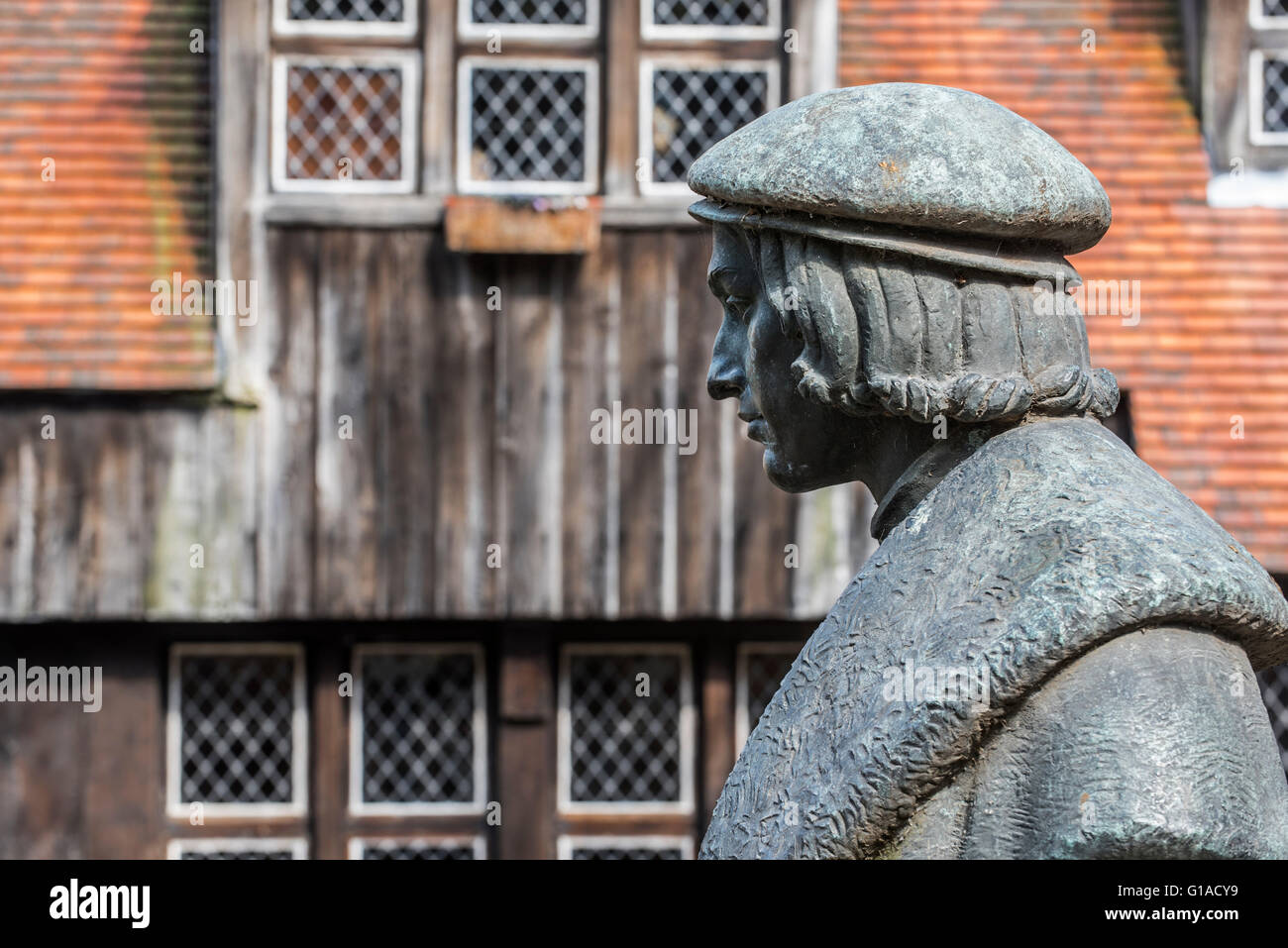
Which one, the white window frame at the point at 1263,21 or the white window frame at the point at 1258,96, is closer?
the white window frame at the point at 1258,96

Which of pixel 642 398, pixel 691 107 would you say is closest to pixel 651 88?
pixel 691 107

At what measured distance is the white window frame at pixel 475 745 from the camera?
789cm

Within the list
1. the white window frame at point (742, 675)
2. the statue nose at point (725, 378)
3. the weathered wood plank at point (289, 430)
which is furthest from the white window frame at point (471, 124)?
the statue nose at point (725, 378)

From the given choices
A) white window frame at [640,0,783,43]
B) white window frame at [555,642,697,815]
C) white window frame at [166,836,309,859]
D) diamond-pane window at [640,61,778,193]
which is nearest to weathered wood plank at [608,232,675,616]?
diamond-pane window at [640,61,778,193]

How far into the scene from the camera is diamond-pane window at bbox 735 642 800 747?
7.90 m

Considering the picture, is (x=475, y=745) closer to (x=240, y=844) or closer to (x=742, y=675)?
(x=240, y=844)

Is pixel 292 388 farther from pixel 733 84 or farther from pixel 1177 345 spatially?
pixel 1177 345

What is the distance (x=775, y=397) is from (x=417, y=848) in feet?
19.5

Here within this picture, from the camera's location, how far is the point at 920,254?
7.20 feet

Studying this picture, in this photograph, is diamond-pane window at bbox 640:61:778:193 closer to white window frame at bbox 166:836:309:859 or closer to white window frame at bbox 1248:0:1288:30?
white window frame at bbox 1248:0:1288:30

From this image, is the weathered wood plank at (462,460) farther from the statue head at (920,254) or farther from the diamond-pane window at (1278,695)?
the statue head at (920,254)

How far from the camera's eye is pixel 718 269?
2.43m

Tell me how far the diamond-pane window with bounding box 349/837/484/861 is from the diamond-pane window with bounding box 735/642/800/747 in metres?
Answer: 1.37

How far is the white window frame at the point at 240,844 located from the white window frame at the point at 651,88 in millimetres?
3467
